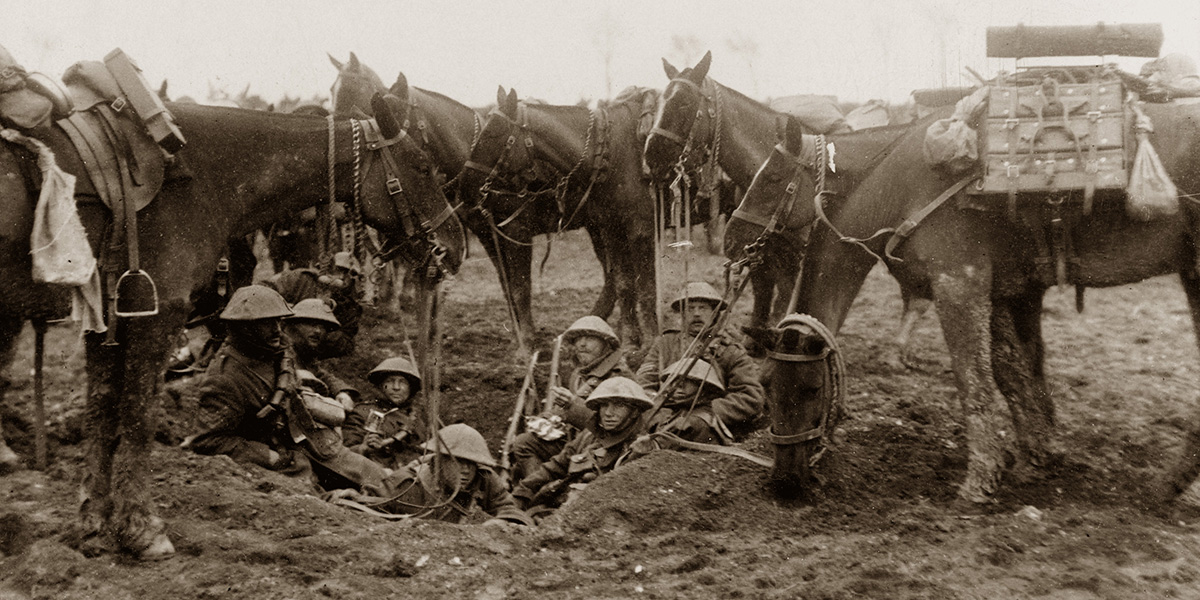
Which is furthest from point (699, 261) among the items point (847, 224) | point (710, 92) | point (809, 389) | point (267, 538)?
point (267, 538)

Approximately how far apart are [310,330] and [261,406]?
1293mm

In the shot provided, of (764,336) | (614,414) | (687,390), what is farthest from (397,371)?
(764,336)

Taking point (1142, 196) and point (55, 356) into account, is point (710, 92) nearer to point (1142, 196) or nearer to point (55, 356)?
point (1142, 196)

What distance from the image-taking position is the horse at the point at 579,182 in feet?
30.1

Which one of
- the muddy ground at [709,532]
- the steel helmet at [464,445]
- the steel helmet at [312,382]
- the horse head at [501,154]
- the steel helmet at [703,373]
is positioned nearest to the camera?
the muddy ground at [709,532]

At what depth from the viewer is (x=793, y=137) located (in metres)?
7.28

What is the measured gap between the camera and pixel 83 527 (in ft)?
17.1

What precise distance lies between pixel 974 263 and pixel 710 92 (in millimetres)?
2804

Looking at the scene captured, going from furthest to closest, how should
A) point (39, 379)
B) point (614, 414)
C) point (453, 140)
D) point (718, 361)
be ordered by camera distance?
point (453, 140) → point (718, 361) → point (614, 414) → point (39, 379)

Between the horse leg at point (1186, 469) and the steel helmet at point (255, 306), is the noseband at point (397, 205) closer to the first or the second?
the steel helmet at point (255, 306)

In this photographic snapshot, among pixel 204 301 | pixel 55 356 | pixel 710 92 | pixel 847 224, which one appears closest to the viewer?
pixel 847 224

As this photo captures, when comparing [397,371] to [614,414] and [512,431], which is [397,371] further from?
[614,414]

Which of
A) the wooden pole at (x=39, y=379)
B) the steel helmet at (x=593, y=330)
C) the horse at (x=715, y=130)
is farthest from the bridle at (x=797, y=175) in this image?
the wooden pole at (x=39, y=379)

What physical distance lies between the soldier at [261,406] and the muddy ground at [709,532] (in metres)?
0.40
